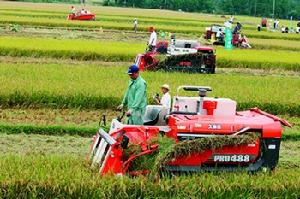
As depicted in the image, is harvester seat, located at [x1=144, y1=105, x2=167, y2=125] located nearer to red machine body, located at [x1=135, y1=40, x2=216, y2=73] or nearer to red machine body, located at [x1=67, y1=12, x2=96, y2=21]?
red machine body, located at [x1=135, y1=40, x2=216, y2=73]

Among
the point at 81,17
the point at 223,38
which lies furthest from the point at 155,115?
the point at 81,17

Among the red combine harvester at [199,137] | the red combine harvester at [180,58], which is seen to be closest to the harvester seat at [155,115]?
the red combine harvester at [199,137]

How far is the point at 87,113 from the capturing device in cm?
1636

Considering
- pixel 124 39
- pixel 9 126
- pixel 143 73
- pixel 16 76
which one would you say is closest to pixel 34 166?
pixel 9 126

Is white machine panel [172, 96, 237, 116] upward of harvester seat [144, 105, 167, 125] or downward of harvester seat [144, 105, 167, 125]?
upward

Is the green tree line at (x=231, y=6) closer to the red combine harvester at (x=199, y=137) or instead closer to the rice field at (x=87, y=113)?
the rice field at (x=87, y=113)

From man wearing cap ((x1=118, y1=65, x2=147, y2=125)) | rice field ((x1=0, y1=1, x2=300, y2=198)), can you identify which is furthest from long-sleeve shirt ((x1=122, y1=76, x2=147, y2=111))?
rice field ((x1=0, y1=1, x2=300, y2=198))

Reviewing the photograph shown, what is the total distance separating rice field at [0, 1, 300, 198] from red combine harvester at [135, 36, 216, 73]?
99 centimetres

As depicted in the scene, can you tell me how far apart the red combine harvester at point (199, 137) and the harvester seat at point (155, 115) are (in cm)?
5

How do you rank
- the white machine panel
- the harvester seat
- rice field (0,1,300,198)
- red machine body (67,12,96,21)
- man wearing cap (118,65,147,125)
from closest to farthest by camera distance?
rice field (0,1,300,198) → man wearing cap (118,65,147,125) → the white machine panel → the harvester seat → red machine body (67,12,96,21)

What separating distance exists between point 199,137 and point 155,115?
42.8 inches

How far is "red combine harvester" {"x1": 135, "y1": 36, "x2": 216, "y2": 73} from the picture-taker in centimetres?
2411

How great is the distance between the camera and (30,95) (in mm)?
16547

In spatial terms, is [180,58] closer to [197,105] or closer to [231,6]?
[197,105]
